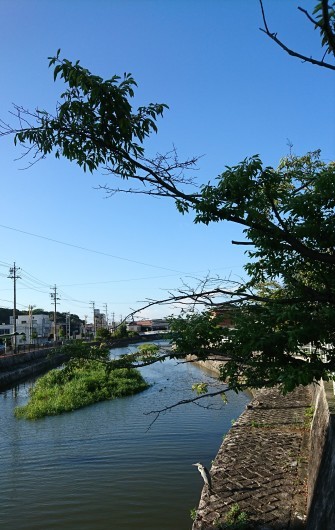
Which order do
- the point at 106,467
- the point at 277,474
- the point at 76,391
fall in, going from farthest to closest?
the point at 76,391, the point at 106,467, the point at 277,474

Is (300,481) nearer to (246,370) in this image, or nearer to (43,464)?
(246,370)

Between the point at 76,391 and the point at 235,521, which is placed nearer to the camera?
the point at 235,521

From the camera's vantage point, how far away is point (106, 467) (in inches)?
513

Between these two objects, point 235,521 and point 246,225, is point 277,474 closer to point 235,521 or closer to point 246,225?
point 235,521

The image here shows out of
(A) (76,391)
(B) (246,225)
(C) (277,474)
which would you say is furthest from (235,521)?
(A) (76,391)

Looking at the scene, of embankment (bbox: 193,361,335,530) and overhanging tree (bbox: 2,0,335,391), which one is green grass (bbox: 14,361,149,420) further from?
overhanging tree (bbox: 2,0,335,391)

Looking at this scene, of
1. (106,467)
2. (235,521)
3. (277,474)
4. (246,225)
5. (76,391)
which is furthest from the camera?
(76,391)

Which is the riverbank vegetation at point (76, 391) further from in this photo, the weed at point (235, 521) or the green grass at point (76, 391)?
the weed at point (235, 521)

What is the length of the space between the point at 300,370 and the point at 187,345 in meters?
1.23

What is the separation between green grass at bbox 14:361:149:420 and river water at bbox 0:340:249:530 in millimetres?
927

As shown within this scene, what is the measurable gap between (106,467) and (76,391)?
11829mm

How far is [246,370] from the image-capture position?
463 cm

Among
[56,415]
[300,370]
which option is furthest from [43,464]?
[300,370]

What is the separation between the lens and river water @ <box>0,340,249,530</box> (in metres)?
9.86
